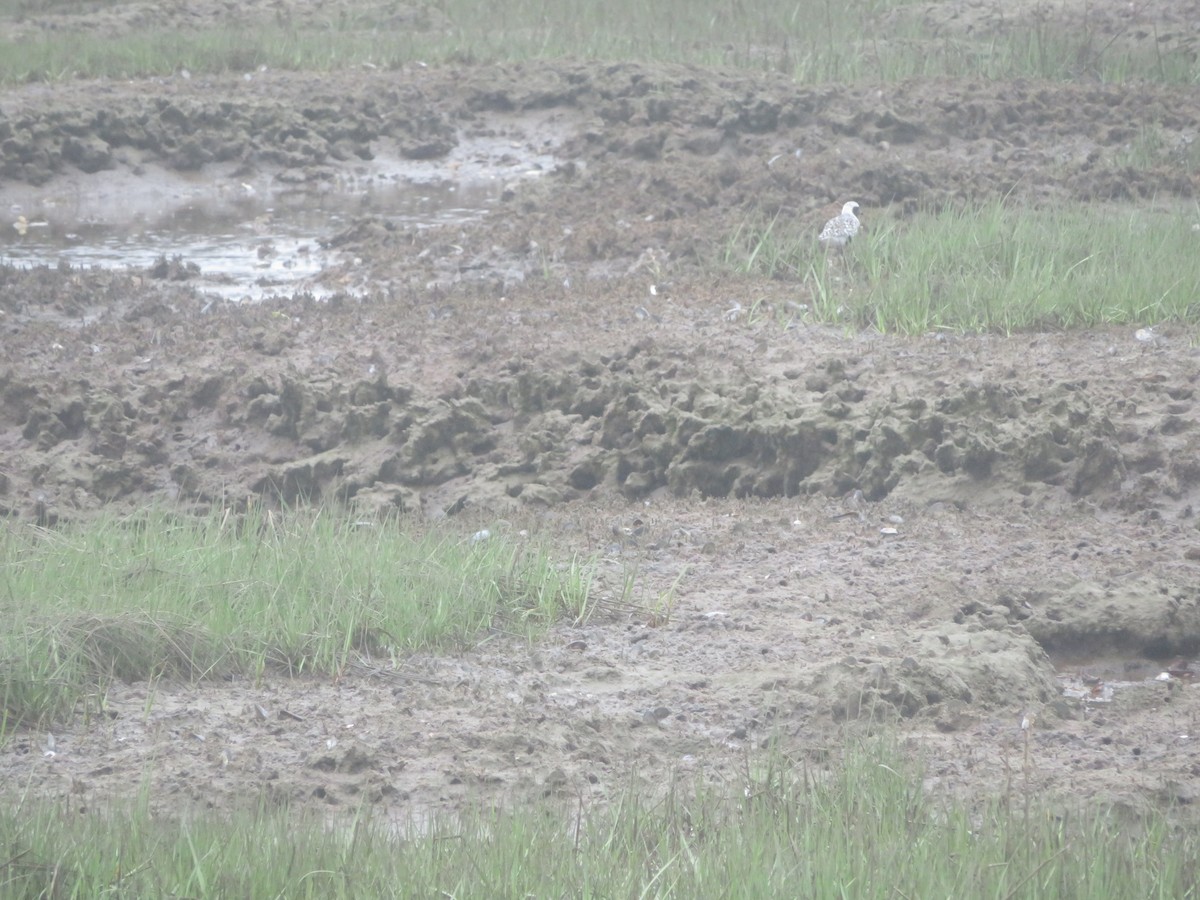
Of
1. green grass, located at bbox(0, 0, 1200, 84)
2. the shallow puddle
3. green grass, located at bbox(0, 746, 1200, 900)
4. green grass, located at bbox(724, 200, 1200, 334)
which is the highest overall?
green grass, located at bbox(0, 0, 1200, 84)

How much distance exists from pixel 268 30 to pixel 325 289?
349 inches

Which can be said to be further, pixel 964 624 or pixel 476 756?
pixel 964 624

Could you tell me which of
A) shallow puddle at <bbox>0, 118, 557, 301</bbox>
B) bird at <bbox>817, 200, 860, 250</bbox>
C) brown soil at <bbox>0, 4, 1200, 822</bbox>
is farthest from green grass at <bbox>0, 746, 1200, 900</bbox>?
shallow puddle at <bbox>0, 118, 557, 301</bbox>

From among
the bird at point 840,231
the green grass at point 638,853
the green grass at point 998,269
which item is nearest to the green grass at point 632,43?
the green grass at point 998,269

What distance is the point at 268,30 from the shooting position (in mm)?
17078

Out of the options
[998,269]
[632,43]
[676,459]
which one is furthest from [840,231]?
[632,43]

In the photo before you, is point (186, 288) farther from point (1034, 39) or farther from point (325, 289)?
point (1034, 39)

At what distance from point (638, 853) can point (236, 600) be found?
180 cm

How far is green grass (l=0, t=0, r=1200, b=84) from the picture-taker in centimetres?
1362

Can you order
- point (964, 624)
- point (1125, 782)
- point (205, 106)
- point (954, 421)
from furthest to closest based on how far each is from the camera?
1. point (205, 106)
2. point (954, 421)
3. point (964, 624)
4. point (1125, 782)

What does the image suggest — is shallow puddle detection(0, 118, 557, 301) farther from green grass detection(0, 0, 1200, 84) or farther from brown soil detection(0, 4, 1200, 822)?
green grass detection(0, 0, 1200, 84)

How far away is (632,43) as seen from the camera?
1577cm

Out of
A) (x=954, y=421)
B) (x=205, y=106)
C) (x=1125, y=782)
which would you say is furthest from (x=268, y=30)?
(x=1125, y=782)

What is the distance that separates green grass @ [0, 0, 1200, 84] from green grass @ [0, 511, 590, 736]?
9809 mm
